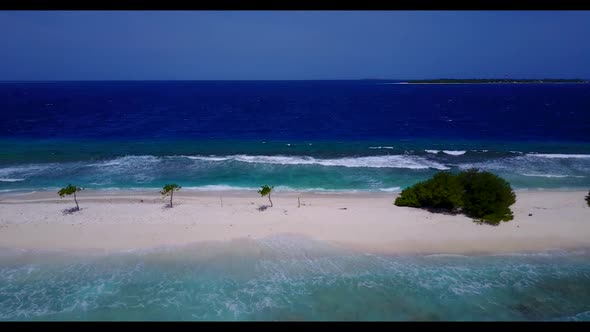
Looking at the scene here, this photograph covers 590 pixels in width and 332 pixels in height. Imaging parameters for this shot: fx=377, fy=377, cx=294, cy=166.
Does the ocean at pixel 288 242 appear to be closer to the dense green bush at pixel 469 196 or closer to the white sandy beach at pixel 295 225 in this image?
the white sandy beach at pixel 295 225

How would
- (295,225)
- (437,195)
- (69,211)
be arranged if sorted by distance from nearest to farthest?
(295,225) → (437,195) → (69,211)

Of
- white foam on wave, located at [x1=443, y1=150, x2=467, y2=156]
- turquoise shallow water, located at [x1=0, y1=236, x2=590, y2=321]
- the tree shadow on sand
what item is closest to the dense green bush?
turquoise shallow water, located at [x1=0, y1=236, x2=590, y2=321]

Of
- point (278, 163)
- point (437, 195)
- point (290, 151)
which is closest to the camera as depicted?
point (437, 195)

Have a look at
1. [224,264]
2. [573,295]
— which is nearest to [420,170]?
[573,295]

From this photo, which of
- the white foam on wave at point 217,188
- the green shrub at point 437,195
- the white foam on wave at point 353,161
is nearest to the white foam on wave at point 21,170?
the white foam on wave at point 353,161

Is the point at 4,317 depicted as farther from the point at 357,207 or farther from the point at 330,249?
the point at 357,207

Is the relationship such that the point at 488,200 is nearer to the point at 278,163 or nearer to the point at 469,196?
the point at 469,196

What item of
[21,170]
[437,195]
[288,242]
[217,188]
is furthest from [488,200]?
[21,170]
